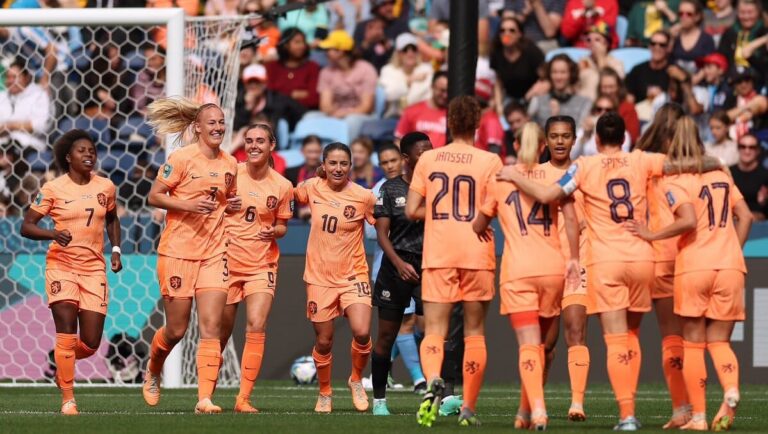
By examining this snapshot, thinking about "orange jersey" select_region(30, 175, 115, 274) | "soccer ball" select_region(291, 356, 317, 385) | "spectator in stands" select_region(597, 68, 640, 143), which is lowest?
"soccer ball" select_region(291, 356, 317, 385)

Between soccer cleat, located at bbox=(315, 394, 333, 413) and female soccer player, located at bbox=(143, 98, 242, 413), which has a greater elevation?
female soccer player, located at bbox=(143, 98, 242, 413)

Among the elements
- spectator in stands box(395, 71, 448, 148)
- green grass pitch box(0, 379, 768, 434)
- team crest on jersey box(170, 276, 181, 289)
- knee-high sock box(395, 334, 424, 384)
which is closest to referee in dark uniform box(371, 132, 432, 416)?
green grass pitch box(0, 379, 768, 434)

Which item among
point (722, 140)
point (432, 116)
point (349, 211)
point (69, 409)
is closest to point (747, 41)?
point (722, 140)

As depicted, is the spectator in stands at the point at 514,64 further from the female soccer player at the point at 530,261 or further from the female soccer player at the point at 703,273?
the female soccer player at the point at 530,261

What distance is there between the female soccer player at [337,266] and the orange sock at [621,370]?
8.84ft

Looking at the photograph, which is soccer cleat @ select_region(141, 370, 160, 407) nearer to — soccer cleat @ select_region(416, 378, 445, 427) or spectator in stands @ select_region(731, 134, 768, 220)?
soccer cleat @ select_region(416, 378, 445, 427)

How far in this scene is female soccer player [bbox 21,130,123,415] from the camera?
11328mm

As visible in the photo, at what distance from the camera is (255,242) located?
38.4ft

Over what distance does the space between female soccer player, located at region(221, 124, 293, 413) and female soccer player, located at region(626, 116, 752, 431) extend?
3375 mm

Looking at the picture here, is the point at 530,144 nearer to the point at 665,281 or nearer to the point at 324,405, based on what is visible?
the point at 665,281

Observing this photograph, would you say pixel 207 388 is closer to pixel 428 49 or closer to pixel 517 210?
pixel 517 210

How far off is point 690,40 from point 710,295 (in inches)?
407

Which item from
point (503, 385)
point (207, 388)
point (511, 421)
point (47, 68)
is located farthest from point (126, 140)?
point (511, 421)

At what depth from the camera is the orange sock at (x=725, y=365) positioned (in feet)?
31.3
